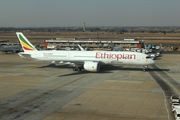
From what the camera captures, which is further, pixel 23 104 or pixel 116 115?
pixel 23 104

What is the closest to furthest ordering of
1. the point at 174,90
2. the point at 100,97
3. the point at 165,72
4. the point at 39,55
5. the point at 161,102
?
the point at 161,102
the point at 100,97
the point at 174,90
the point at 165,72
the point at 39,55

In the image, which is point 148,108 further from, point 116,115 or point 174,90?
point 174,90

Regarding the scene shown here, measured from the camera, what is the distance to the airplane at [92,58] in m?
48.4

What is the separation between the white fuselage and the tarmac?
2.12 meters

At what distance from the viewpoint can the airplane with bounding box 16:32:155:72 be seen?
4841 cm

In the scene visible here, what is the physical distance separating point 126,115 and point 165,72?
26955mm

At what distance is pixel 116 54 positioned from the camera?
4941 cm

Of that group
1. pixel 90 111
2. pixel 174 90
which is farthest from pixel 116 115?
pixel 174 90

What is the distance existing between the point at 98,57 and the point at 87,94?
1797 centimetres

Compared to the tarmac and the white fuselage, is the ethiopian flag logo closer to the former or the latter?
the white fuselage

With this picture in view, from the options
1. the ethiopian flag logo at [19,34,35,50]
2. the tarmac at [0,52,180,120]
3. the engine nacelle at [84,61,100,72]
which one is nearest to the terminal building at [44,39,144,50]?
the ethiopian flag logo at [19,34,35,50]

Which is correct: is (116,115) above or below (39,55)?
below

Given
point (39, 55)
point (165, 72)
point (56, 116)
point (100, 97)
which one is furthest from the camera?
point (39, 55)

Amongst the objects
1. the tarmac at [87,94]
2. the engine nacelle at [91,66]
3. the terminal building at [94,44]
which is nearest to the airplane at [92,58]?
the engine nacelle at [91,66]
